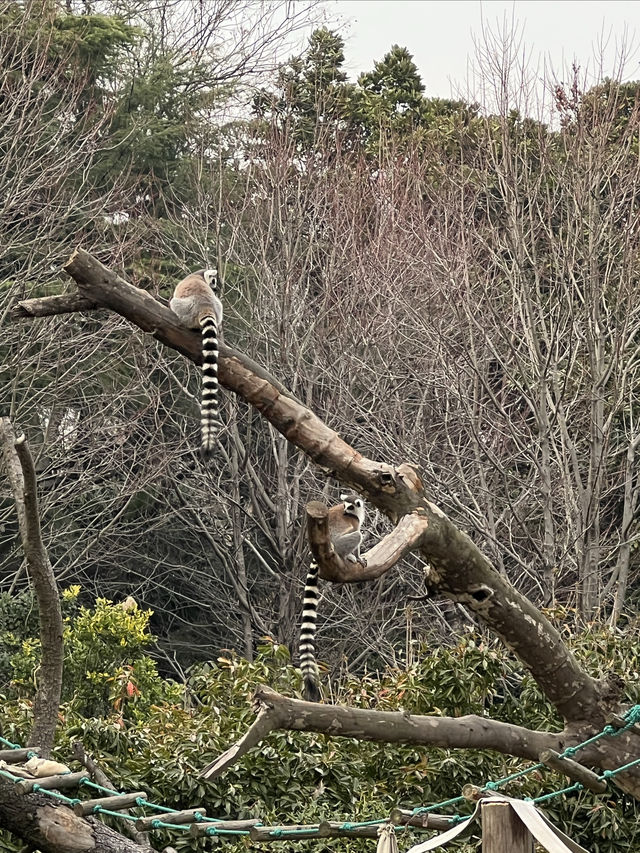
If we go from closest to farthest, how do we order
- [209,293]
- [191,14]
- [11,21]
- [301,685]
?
[209,293] → [301,685] → [11,21] → [191,14]

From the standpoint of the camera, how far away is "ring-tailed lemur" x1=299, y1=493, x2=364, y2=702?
5889 millimetres

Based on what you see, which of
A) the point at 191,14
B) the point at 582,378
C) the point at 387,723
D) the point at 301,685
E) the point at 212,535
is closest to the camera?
the point at 387,723

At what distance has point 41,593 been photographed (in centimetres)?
480

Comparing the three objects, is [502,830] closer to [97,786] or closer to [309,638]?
[97,786]

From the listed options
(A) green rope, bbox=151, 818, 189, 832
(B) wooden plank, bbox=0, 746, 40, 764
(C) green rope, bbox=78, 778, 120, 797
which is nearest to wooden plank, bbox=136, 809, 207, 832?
(A) green rope, bbox=151, 818, 189, 832

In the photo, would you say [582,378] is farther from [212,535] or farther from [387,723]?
[387,723]

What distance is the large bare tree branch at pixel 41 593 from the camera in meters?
4.63

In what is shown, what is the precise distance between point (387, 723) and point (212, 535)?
11051 mm

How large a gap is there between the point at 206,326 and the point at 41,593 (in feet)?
4.74

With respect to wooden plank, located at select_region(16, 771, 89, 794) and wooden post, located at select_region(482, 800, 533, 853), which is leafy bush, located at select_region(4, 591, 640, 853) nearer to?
wooden plank, located at select_region(16, 771, 89, 794)

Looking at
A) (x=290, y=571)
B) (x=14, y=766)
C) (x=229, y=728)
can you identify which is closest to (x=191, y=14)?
(x=290, y=571)

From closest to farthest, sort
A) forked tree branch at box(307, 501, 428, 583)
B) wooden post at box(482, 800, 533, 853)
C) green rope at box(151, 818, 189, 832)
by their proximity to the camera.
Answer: wooden post at box(482, 800, 533, 853)
forked tree branch at box(307, 501, 428, 583)
green rope at box(151, 818, 189, 832)

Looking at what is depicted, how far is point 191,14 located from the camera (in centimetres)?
1755

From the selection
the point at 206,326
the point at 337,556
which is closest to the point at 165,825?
the point at 337,556
